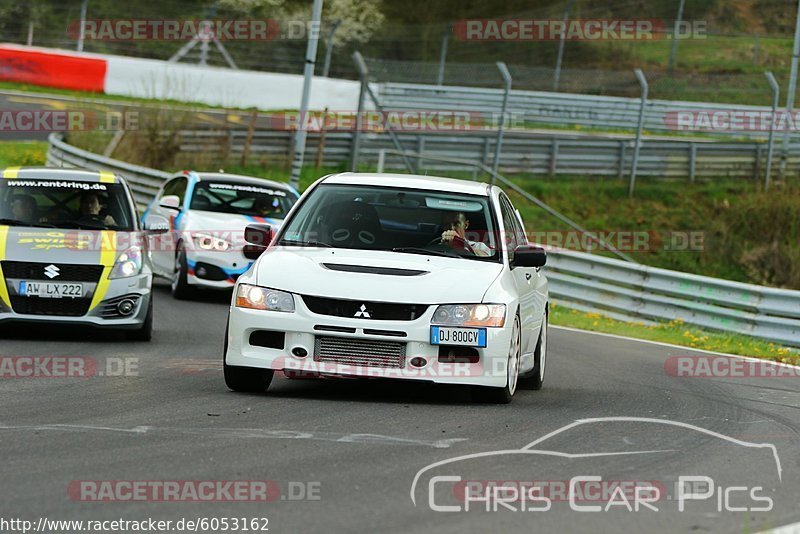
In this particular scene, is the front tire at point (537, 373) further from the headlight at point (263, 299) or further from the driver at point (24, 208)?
the driver at point (24, 208)

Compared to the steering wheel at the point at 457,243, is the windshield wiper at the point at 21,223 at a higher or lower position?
lower

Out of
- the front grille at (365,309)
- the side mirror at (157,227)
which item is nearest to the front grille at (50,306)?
the side mirror at (157,227)

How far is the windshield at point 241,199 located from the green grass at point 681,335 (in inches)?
159

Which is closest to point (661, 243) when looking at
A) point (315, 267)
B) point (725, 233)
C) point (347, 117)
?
point (725, 233)

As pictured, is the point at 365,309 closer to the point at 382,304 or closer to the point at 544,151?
the point at 382,304

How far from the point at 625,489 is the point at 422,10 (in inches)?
2081

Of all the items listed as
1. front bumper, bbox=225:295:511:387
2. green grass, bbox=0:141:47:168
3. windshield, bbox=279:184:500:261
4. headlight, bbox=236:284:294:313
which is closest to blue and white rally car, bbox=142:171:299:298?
windshield, bbox=279:184:500:261

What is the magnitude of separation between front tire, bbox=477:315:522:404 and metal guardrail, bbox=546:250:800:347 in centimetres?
844

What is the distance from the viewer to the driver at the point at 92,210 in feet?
45.3

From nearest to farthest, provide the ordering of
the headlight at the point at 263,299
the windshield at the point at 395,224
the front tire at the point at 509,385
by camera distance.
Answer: the headlight at the point at 263,299 < the front tire at the point at 509,385 < the windshield at the point at 395,224

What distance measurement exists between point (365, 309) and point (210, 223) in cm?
961

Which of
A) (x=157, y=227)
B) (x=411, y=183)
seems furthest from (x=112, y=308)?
(x=411, y=183)

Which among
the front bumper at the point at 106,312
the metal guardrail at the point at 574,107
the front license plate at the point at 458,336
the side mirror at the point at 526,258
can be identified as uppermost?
the metal guardrail at the point at 574,107

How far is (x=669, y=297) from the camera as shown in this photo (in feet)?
64.2
